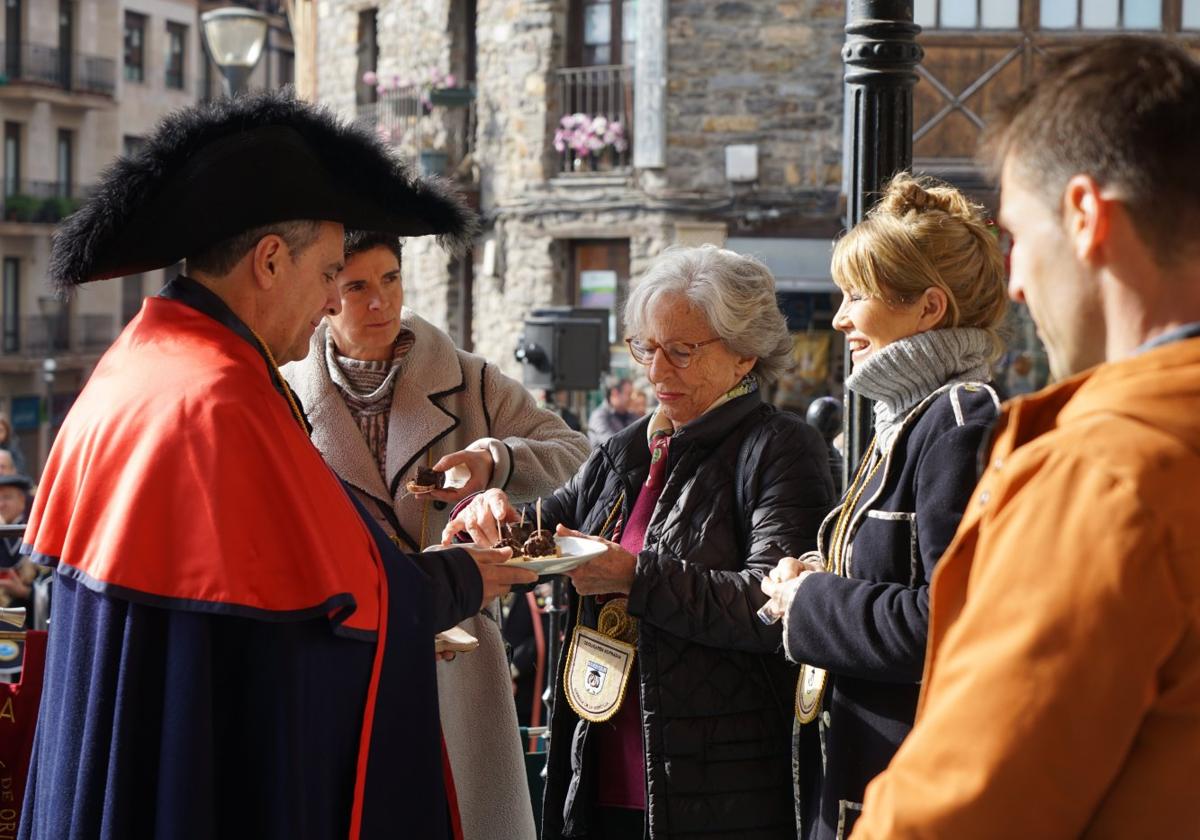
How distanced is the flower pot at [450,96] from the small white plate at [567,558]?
1451 centimetres

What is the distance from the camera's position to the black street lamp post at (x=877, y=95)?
311cm

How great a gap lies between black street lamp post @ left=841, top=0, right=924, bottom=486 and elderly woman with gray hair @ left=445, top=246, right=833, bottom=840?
11.8 inches

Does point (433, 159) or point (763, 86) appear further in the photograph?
point (433, 159)

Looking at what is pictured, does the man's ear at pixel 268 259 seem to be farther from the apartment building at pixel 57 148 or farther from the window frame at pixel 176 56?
the window frame at pixel 176 56

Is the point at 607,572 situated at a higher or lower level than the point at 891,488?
lower

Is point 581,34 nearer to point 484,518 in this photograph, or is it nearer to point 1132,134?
point 484,518

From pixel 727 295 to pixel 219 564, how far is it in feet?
4.06

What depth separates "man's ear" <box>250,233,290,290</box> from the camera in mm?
2424

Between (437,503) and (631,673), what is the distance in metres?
0.69

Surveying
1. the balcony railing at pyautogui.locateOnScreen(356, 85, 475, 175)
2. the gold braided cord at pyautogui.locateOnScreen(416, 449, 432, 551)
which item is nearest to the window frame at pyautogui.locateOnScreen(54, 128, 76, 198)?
the balcony railing at pyautogui.locateOnScreen(356, 85, 475, 175)

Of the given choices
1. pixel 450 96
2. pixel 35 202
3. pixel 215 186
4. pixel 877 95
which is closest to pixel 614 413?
pixel 450 96

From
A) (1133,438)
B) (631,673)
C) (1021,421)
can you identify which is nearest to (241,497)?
(631,673)

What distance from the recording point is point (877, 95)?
3.14m

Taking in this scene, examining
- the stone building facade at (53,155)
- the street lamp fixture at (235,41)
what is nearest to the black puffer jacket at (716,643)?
the street lamp fixture at (235,41)
